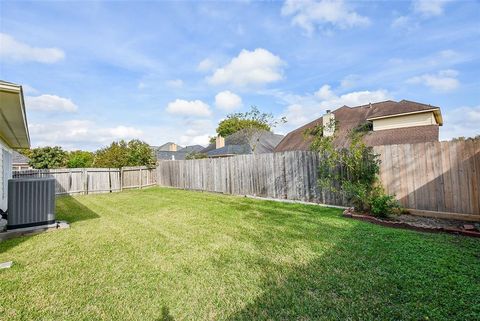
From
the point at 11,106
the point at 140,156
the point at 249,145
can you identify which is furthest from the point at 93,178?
the point at 249,145

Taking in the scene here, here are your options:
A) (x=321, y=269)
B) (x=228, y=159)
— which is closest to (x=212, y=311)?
(x=321, y=269)

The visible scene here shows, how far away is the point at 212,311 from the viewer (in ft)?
7.30

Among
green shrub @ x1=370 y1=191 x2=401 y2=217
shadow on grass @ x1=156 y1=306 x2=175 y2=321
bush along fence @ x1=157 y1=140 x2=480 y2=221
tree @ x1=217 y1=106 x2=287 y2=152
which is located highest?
tree @ x1=217 y1=106 x2=287 y2=152

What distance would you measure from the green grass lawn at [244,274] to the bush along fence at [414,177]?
154 centimetres

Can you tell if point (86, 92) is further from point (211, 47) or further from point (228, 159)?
point (228, 159)

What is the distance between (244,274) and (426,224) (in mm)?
4311

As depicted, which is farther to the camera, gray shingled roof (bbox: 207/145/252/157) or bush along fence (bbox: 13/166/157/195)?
gray shingled roof (bbox: 207/145/252/157)

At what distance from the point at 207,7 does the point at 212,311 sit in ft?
30.8

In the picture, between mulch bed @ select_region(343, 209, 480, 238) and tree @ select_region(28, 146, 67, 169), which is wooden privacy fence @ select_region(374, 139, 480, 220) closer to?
mulch bed @ select_region(343, 209, 480, 238)

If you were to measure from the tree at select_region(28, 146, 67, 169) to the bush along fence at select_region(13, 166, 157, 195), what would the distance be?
15008 millimetres

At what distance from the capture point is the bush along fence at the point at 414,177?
4988 mm

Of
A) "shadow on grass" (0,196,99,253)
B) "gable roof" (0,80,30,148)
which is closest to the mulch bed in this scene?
"gable roof" (0,80,30,148)

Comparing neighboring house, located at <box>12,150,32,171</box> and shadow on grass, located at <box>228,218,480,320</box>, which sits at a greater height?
neighboring house, located at <box>12,150,32,171</box>

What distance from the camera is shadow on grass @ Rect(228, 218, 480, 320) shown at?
6.91 feet
